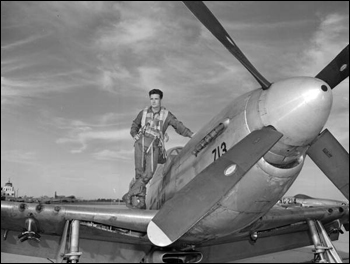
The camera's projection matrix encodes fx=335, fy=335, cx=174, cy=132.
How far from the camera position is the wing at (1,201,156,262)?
485 centimetres

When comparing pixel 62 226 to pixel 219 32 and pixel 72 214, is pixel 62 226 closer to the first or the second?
pixel 72 214

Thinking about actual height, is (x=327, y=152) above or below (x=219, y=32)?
below

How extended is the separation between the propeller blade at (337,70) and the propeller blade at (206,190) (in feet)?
4.33

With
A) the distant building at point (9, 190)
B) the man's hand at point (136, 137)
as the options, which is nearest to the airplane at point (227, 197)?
the man's hand at point (136, 137)

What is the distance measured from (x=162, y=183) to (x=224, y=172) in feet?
7.75

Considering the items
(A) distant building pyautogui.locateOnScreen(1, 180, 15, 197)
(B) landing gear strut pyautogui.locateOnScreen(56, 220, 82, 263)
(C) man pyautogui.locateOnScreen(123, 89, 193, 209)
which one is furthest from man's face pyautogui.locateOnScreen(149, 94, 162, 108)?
(A) distant building pyautogui.locateOnScreen(1, 180, 15, 197)

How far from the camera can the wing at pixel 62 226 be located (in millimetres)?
4848

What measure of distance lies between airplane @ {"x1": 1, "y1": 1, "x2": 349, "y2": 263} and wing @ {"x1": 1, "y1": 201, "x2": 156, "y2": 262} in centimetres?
1

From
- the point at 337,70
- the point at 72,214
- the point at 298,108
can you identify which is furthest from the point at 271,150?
the point at 72,214

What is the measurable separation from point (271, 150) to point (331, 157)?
1247mm

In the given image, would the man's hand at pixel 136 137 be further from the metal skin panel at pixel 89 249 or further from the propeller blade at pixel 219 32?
the propeller blade at pixel 219 32

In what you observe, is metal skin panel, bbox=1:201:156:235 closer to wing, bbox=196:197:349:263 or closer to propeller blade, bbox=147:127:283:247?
wing, bbox=196:197:349:263

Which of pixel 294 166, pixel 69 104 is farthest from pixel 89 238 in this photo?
pixel 294 166

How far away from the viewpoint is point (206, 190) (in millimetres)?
3523
